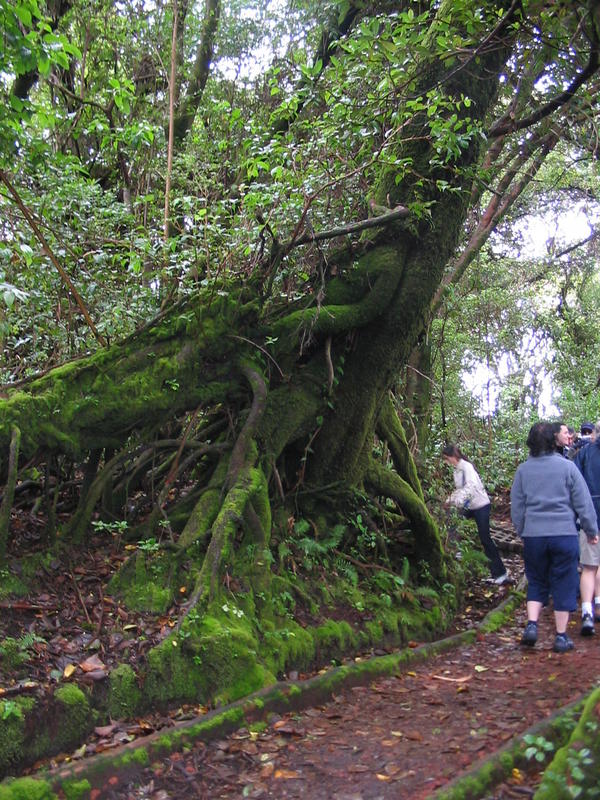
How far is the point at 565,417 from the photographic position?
770 inches

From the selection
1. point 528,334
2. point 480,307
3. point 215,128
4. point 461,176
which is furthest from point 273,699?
point 528,334

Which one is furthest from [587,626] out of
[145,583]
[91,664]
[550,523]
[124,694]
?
[91,664]

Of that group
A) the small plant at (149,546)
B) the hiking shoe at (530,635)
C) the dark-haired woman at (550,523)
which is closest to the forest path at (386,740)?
the hiking shoe at (530,635)

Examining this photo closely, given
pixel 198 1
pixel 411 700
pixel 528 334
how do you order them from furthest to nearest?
pixel 528 334, pixel 198 1, pixel 411 700

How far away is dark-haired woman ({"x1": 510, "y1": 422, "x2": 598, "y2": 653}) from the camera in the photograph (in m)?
6.08

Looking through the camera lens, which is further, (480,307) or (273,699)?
(480,307)

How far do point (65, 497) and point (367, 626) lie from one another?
330cm

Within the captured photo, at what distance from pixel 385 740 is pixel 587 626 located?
2.99 metres

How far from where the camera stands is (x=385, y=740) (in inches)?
163

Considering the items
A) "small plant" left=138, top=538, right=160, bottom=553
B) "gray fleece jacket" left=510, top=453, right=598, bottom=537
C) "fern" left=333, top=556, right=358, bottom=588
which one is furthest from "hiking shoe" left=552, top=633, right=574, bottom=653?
"small plant" left=138, top=538, right=160, bottom=553

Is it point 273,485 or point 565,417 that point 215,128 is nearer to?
point 273,485

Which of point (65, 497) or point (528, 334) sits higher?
point (528, 334)

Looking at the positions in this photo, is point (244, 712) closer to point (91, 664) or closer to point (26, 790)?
point (91, 664)

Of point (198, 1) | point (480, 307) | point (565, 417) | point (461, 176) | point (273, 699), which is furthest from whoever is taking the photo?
point (565, 417)
